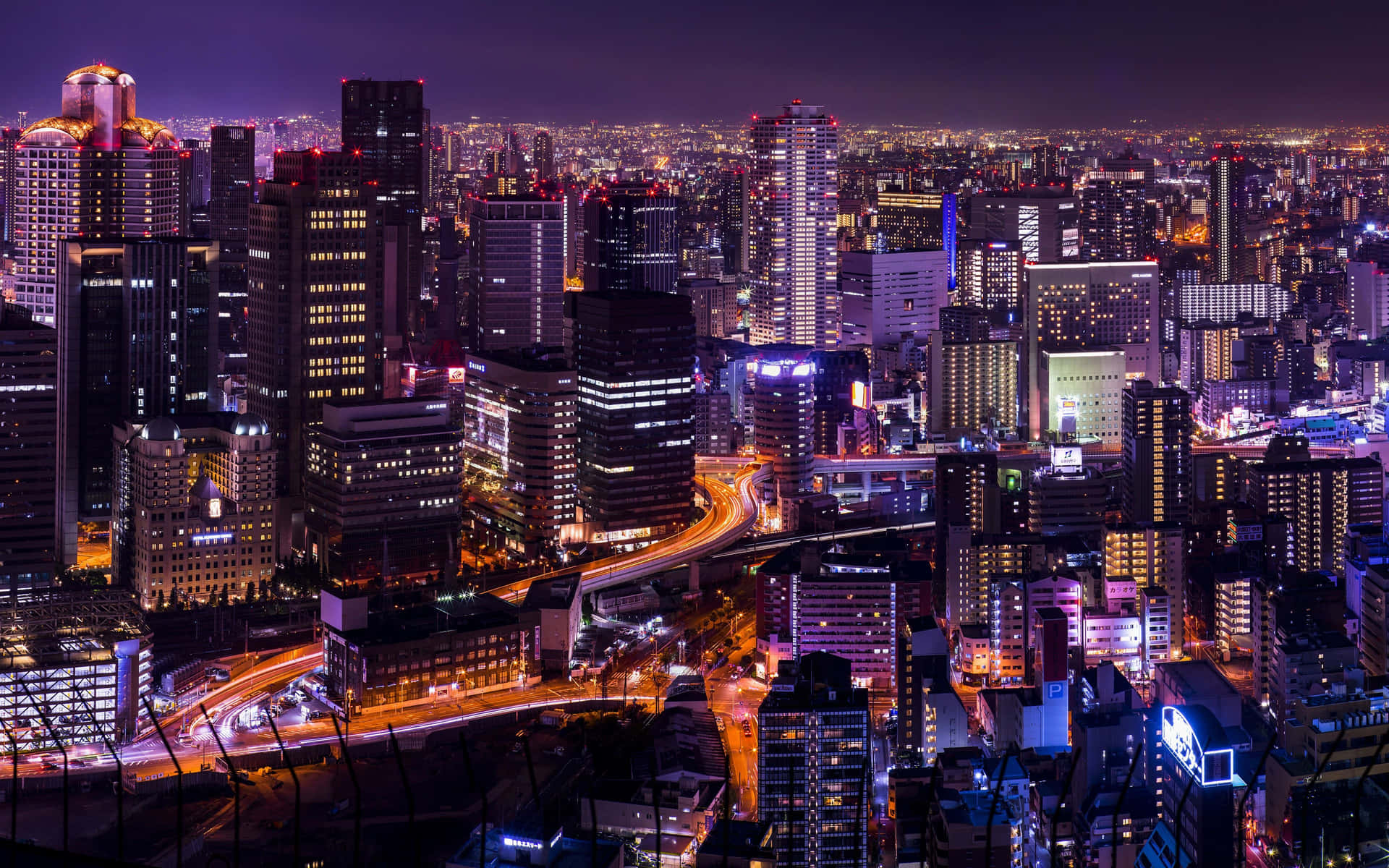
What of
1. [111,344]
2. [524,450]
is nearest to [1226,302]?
[524,450]

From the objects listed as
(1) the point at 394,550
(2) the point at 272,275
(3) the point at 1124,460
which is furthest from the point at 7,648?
(3) the point at 1124,460

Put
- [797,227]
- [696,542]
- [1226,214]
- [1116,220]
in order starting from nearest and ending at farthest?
[696,542] < [797,227] < [1116,220] < [1226,214]

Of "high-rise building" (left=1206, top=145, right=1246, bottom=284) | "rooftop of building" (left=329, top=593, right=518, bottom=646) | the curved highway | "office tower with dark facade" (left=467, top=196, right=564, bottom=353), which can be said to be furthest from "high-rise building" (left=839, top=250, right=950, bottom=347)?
"rooftop of building" (left=329, top=593, right=518, bottom=646)

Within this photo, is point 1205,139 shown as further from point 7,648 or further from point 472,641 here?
point 7,648

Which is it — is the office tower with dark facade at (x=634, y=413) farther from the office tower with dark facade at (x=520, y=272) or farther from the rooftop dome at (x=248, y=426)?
the office tower with dark facade at (x=520, y=272)

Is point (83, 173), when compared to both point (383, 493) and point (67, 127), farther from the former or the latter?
point (383, 493)

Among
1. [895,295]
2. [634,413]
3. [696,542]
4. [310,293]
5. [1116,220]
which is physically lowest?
[696,542]

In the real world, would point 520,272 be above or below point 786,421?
above
